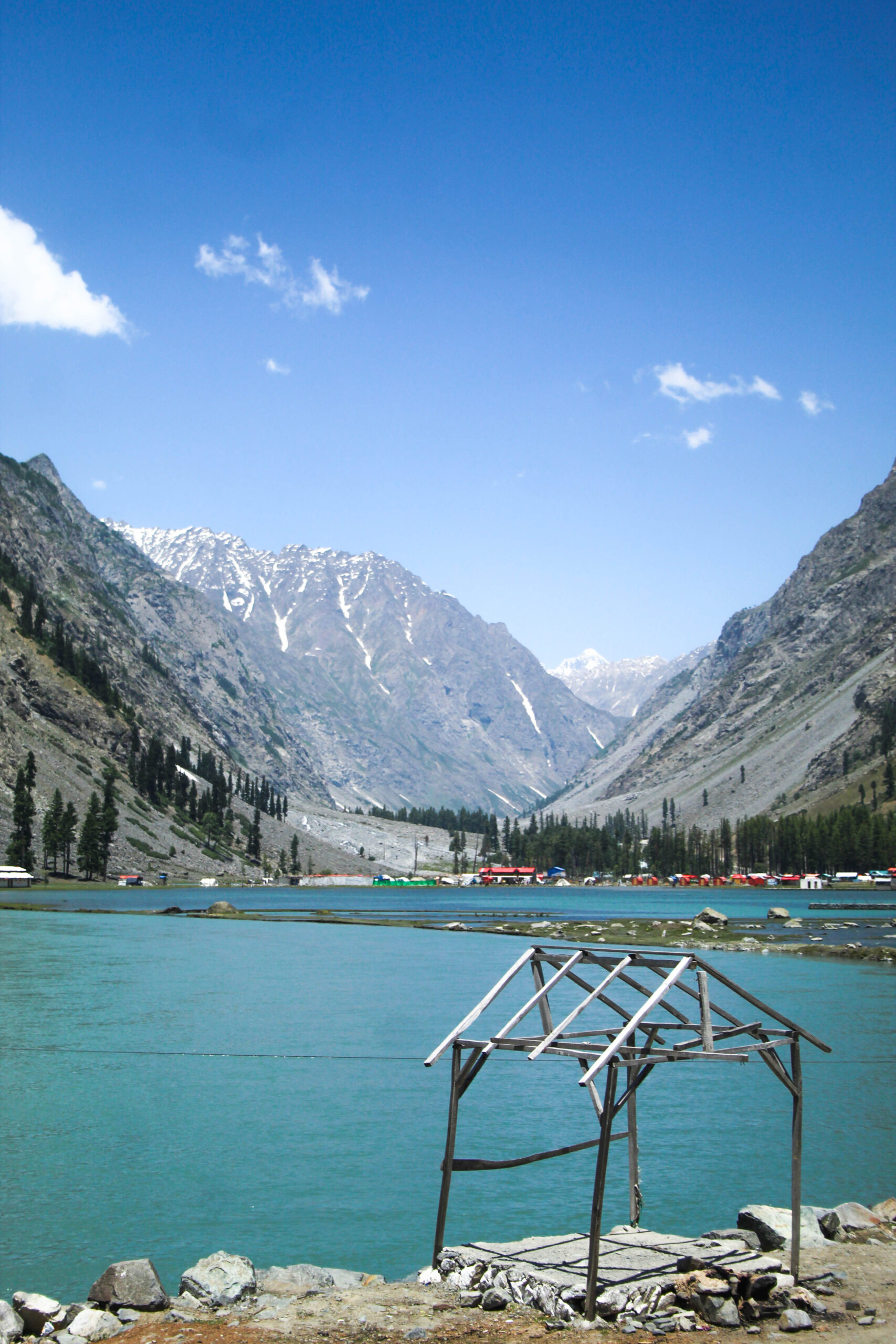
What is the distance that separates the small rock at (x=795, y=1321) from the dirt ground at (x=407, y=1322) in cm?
13

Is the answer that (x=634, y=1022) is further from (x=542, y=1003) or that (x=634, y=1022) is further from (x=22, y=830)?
(x=22, y=830)

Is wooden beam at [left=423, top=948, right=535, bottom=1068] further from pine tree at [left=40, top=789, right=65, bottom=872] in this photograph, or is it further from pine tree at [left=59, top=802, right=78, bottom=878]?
pine tree at [left=59, top=802, right=78, bottom=878]

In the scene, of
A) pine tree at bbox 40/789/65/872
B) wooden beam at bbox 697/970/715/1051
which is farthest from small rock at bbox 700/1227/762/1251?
pine tree at bbox 40/789/65/872

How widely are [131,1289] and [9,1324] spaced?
248 cm

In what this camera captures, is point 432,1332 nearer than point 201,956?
Yes

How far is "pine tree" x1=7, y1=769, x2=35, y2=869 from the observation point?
178375 mm

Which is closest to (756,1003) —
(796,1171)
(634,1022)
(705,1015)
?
(705,1015)

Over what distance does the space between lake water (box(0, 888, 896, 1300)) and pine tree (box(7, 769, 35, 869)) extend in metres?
118

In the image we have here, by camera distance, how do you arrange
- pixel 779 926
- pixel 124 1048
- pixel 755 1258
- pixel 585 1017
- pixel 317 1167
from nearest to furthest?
pixel 755 1258 → pixel 317 1167 → pixel 124 1048 → pixel 585 1017 → pixel 779 926

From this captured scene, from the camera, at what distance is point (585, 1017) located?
58.9 m

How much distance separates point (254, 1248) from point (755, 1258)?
1199 cm

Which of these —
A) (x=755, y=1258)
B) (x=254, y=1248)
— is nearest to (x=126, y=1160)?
(x=254, y=1248)

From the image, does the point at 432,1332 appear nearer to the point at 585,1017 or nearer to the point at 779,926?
the point at 585,1017

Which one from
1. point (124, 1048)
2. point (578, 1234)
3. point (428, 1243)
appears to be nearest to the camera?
point (578, 1234)
